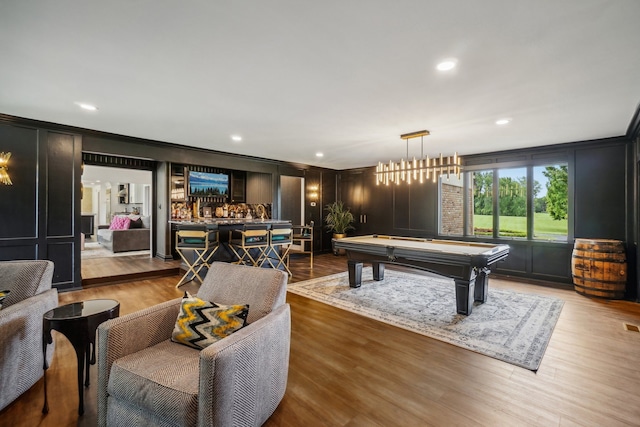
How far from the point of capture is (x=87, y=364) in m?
2.25

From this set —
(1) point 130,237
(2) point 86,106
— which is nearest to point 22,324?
(2) point 86,106

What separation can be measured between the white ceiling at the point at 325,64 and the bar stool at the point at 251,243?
1.92 m

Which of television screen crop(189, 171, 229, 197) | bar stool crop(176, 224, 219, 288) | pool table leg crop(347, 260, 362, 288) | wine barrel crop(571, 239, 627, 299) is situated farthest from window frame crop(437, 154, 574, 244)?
television screen crop(189, 171, 229, 197)

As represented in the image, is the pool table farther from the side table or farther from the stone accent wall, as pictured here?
the side table

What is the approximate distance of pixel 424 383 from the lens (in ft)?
7.39

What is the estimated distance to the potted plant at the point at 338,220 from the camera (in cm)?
842

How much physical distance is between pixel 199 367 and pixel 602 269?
5.71 meters

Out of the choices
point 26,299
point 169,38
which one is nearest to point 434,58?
point 169,38

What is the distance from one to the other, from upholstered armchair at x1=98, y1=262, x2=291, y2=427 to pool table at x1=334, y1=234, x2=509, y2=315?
8.03ft

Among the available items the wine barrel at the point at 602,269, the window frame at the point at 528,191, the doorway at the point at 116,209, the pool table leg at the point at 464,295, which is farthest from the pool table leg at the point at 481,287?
the doorway at the point at 116,209

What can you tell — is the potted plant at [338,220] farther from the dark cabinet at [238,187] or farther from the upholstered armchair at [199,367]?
the upholstered armchair at [199,367]

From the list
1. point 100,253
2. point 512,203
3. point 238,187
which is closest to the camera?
point 512,203

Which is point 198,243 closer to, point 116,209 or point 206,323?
point 206,323

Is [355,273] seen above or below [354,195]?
below
